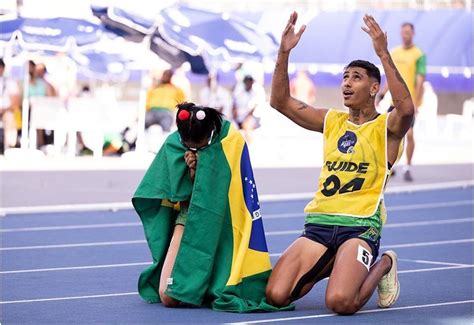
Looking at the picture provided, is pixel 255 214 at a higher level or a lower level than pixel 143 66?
higher

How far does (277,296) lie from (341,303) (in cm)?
45

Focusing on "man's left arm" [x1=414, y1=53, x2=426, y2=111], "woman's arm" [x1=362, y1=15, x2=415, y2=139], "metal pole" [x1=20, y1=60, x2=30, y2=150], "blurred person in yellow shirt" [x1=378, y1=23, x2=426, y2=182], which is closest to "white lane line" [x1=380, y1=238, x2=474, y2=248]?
"woman's arm" [x1=362, y1=15, x2=415, y2=139]

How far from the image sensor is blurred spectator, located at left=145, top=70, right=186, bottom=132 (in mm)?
22234

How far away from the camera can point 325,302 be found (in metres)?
7.56

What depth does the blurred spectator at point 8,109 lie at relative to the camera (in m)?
22.2

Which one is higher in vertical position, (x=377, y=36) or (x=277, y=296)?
(x=377, y=36)

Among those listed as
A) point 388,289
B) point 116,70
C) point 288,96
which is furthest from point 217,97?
point 388,289

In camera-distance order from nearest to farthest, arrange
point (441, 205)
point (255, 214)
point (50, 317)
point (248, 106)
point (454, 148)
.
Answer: point (50, 317), point (255, 214), point (441, 205), point (248, 106), point (454, 148)

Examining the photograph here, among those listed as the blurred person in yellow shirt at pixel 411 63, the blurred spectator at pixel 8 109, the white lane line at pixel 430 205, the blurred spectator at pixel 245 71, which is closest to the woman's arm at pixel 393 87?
the white lane line at pixel 430 205

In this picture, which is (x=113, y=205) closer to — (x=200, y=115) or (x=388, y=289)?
(x=200, y=115)

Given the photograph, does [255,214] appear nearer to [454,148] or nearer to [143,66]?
[143,66]

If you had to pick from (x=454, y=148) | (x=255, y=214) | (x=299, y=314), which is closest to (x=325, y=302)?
(x=299, y=314)

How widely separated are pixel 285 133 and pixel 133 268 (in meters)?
23.5

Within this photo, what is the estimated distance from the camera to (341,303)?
7289 mm
